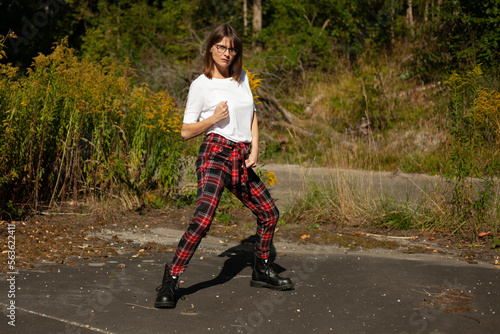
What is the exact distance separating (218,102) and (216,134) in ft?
0.77

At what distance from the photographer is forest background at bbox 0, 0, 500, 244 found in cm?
677

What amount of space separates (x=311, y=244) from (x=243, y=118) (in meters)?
2.36

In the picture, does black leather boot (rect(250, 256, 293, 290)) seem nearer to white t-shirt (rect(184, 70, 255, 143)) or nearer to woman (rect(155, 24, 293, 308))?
woman (rect(155, 24, 293, 308))

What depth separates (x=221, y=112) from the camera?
428cm

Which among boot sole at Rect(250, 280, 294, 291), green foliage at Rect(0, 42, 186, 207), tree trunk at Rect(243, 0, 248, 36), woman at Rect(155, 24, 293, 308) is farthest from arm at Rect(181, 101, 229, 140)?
tree trunk at Rect(243, 0, 248, 36)

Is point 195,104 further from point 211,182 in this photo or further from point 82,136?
point 82,136

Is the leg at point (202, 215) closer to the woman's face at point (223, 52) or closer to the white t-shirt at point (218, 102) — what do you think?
the white t-shirt at point (218, 102)

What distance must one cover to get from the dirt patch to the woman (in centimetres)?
161

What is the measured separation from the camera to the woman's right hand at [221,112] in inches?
168

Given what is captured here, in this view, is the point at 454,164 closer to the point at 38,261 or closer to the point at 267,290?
the point at 267,290

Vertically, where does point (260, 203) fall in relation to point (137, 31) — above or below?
below

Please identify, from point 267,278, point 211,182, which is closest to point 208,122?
point 211,182

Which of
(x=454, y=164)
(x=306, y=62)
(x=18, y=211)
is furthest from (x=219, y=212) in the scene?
(x=306, y=62)

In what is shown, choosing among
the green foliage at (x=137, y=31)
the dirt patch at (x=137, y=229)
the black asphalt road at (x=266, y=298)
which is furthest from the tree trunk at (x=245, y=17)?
the black asphalt road at (x=266, y=298)
